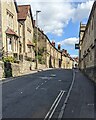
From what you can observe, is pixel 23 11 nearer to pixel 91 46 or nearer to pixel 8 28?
pixel 8 28

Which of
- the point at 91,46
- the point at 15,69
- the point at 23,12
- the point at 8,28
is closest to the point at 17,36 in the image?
the point at 8,28

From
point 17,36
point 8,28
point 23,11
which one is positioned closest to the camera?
point 8,28

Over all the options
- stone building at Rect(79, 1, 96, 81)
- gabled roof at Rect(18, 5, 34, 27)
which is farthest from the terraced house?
stone building at Rect(79, 1, 96, 81)

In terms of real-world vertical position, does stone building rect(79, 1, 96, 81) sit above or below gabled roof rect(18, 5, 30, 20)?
below

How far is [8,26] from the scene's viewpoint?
36719 mm

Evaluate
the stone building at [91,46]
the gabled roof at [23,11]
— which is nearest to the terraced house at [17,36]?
the gabled roof at [23,11]

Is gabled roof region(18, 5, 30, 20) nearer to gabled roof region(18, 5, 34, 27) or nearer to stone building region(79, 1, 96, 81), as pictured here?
gabled roof region(18, 5, 34, 27)

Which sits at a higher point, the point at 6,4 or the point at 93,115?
the point at 6,4

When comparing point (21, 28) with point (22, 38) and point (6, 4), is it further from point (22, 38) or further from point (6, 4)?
point (6, 4)

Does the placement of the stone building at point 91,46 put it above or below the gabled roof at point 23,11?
below

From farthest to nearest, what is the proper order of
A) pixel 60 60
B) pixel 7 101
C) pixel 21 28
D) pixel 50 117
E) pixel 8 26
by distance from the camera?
1. pixel 60 60
2. pixel 21 28
3. pixel 8 26
4. pixel 7 101
5. pixel 50 117

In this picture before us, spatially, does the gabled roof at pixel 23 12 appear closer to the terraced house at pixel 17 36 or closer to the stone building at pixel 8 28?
the terraced house at pixel 17 36

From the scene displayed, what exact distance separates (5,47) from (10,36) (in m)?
2.40

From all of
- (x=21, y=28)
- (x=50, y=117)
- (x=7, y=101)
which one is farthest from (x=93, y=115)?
(x=21, y=28)
